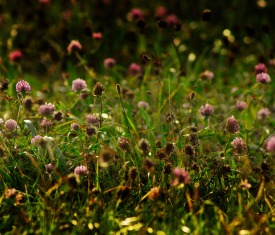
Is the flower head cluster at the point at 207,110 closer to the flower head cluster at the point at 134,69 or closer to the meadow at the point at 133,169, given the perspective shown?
the meadow at the point at 133,169

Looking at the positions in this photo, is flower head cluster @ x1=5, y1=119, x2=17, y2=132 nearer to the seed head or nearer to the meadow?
the meadow

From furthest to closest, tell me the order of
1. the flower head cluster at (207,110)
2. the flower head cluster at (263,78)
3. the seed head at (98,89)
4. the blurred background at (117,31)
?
1. the blurred background at (117,31)
2. the flower head cluster at (263,78)
3. the flower head cluster at (207,110)
4. the seed head at (98,89)

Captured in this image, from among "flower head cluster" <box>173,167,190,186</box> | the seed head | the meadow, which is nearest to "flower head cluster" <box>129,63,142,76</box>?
the meadow

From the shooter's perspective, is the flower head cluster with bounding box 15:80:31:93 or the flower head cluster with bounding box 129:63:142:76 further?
the flower head cluster with bounding box 129:63:142:76

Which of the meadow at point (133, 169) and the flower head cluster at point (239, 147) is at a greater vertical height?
the flower head cluster at point (239, 147)

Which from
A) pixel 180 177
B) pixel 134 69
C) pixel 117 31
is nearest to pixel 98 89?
pixel 180 177

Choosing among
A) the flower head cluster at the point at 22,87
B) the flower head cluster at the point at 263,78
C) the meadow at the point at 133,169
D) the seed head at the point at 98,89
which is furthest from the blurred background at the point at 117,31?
the seed head at the point at 98,89

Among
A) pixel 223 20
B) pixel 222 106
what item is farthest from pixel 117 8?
pixel 222 106

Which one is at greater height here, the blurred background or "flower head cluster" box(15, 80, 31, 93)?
"flower head cluster" box(15, 80, 31, 93)

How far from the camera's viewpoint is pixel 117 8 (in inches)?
240

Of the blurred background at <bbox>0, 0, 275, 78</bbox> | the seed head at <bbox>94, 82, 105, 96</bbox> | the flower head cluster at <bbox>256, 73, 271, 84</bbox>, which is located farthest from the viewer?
the blurred background at <bbox>0, 0, 275, 78</bbox>

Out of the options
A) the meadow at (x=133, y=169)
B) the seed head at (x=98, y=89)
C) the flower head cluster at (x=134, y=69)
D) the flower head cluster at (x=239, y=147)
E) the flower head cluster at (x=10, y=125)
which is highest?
the seed head at (x=98, y=89)

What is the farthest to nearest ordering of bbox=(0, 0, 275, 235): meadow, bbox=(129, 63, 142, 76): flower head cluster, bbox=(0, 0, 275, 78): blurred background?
1. bbox=(0, 0, 275, 78): blurred background
2. bbox=(129, 63, 142, 76): flower head cluster
3. bbox=(0, 0, 275, 235): meadow

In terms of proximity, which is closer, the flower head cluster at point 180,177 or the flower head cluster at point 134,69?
the flower head cluster at point 180,177
